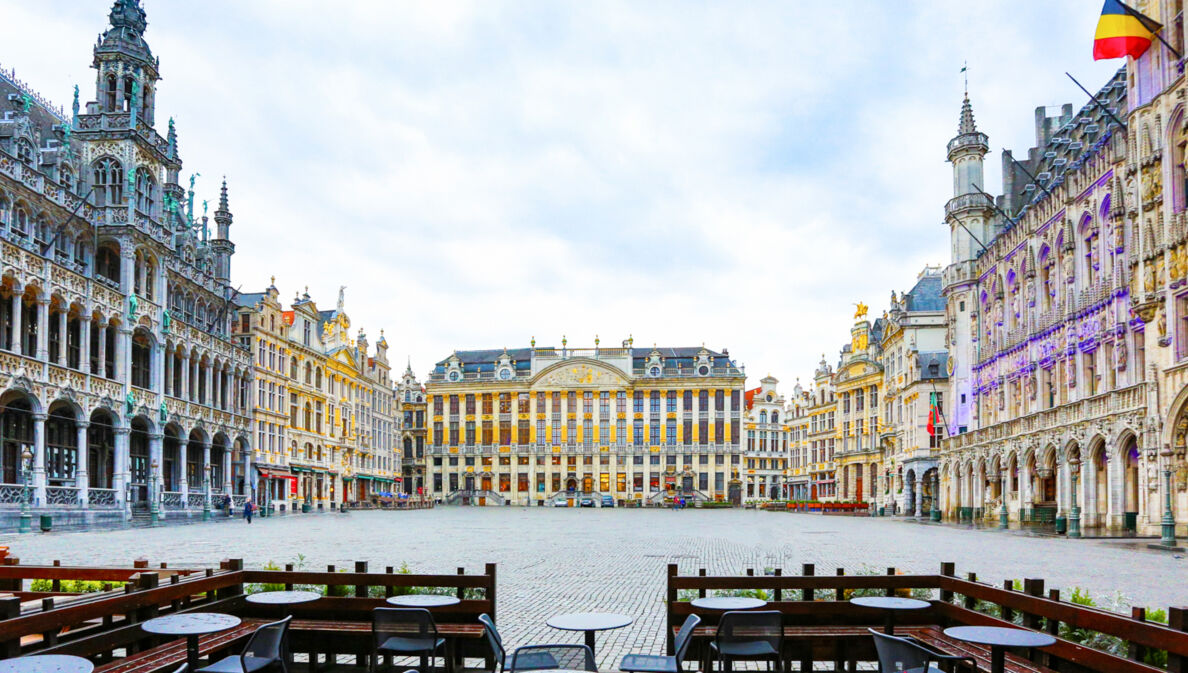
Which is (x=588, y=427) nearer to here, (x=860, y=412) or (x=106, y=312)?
(x=860, y=412)

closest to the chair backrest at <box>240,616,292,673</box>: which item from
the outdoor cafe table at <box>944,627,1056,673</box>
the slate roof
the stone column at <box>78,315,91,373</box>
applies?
→ the outdoor cafe table at <box>944,627,1056,673</box>

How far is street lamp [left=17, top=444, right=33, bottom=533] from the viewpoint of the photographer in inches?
1394

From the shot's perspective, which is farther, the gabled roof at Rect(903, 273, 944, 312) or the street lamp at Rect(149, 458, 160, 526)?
the gabled roof at Rect(903, 273, 944, 312)

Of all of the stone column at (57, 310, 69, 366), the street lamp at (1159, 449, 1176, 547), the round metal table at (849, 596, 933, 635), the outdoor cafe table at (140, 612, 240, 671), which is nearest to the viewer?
the outdoor cafe table at (140, 612, 240, 671)

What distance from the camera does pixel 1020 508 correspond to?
141 ft

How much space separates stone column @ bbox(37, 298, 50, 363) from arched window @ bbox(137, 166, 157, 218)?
10.1 meters

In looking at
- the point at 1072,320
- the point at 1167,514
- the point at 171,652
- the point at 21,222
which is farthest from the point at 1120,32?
the point at 21,222

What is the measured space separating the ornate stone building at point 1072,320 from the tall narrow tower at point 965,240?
90 mm

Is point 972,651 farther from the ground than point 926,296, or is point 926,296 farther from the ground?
point 926,296

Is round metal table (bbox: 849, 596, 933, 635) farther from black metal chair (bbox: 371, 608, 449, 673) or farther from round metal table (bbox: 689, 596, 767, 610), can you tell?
black metal chair (bbox: 371, 608, 449, 673)

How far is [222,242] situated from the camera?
205 ft

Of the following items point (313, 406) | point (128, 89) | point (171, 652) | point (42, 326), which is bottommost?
point (171, 652)

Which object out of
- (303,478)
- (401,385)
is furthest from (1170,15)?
(401,385)

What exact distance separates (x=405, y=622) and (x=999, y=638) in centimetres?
473
